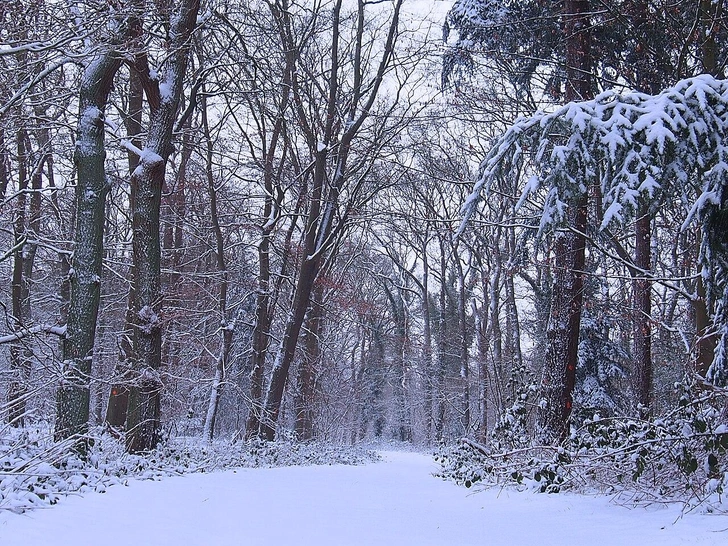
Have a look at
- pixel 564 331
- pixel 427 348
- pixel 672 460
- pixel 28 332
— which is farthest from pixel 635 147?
pixel 427 348

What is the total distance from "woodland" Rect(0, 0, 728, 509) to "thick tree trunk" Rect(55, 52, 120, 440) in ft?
0.10

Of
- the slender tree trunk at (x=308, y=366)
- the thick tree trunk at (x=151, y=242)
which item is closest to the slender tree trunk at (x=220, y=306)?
the slender tree trunk at (x=308, y=366)

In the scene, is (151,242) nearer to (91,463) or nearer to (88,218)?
(88,218)

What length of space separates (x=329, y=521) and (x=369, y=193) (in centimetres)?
1433

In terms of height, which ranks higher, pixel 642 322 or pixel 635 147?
pixel 635 147

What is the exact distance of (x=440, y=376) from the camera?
30.4 metres

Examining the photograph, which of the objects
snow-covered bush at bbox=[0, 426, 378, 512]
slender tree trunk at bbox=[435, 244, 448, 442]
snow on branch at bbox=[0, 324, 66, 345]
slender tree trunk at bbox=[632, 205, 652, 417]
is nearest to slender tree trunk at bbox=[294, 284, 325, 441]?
snow-covered bush at bbox=[0, 426, 378, 512]

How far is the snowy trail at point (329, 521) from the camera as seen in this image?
3449mm

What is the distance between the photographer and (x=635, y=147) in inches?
150

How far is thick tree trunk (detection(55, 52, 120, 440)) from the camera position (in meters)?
7.65

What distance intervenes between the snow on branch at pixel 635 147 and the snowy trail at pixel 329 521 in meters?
1.93

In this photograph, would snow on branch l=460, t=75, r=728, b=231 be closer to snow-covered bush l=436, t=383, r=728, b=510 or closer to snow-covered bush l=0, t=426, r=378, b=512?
snow-covered bush l=436, t=383, r=728, b=510

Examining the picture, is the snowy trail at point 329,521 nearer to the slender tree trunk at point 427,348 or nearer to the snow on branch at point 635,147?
the snow on branch at point 635,147

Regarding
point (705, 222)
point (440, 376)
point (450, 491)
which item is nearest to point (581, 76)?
point (705, 222)
